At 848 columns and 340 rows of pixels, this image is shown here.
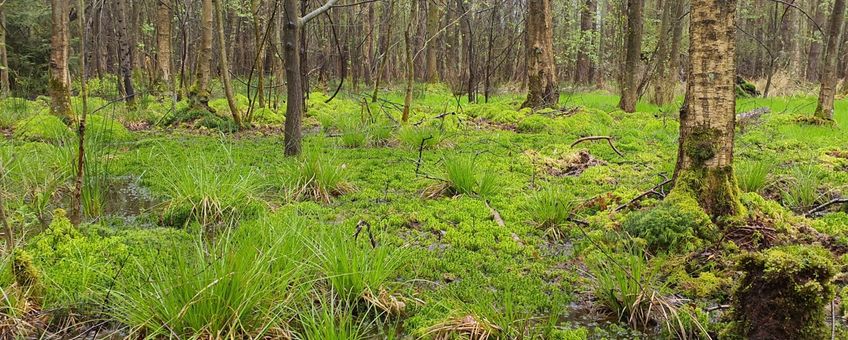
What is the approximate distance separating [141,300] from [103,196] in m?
2.20

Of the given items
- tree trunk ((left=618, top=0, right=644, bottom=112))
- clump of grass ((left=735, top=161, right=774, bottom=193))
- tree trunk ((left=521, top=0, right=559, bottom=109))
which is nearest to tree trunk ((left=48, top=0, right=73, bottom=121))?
tree trunk ((left=521, top=0, right=559, bottom=109))

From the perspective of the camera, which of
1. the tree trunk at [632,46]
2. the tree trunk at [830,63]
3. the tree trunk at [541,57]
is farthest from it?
the tree trunk at [632,46]

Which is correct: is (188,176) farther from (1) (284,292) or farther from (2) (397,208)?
(1) (284,292)

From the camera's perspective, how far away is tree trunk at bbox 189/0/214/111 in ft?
28.1

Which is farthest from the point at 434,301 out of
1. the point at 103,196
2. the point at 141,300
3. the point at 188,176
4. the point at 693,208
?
Result: the point at 103,196

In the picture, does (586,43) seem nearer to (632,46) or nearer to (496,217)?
(632,46)

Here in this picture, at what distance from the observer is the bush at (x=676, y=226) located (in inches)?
128

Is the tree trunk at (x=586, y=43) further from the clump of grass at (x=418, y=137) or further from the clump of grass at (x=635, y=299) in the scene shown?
the clump of grass at (x=635, y=299)

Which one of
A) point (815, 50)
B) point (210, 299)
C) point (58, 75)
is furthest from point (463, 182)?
point (815, 50)

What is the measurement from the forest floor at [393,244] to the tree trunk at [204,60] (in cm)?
248

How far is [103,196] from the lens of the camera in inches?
160

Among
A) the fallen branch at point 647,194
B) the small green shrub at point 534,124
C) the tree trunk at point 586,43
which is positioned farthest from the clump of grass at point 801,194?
the tree trunk at point 586,43

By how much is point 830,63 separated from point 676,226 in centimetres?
689

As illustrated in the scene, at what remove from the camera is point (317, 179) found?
482 centimetres
